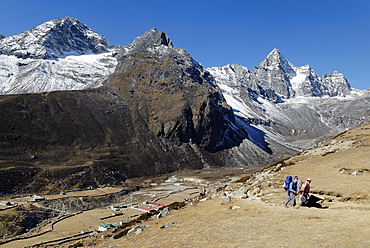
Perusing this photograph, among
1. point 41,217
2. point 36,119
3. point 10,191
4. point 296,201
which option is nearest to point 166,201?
point 41,217

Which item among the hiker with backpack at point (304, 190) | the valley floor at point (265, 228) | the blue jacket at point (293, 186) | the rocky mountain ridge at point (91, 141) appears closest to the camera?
the valley floor at point (265, 228)

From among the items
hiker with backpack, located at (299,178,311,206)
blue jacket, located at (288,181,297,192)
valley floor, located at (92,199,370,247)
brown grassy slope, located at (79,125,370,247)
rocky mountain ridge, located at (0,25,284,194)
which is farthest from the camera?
rocky mountain ridge, located at (0,25,284,194)

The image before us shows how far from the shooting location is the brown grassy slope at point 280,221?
12.8m

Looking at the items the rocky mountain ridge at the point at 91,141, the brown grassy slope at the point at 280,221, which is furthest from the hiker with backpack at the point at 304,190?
the rocky mountain ridge at the point at 91,141

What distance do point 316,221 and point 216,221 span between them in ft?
21.5

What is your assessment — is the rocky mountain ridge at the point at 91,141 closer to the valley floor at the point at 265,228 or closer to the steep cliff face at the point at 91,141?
the steep cliff face at the point at 91,141

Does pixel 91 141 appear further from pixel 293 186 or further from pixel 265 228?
pixel 265 228

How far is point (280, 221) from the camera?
1652cm

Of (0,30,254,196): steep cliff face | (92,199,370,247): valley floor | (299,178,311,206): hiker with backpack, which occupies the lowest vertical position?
(92,199,370,247): valley floor

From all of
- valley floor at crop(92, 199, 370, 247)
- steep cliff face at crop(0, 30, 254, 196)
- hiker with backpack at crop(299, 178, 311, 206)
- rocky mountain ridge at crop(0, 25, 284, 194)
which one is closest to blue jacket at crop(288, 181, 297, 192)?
hiker with backpack at crop(299, 178, 311, 206)

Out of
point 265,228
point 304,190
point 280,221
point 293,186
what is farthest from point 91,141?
point 265,228

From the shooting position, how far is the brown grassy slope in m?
12.8

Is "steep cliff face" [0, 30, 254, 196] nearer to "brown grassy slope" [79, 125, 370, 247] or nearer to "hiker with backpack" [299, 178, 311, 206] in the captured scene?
"brown grassy slope" [79, 125, 370, 247]

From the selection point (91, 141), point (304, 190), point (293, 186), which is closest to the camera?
point (304, 190)
